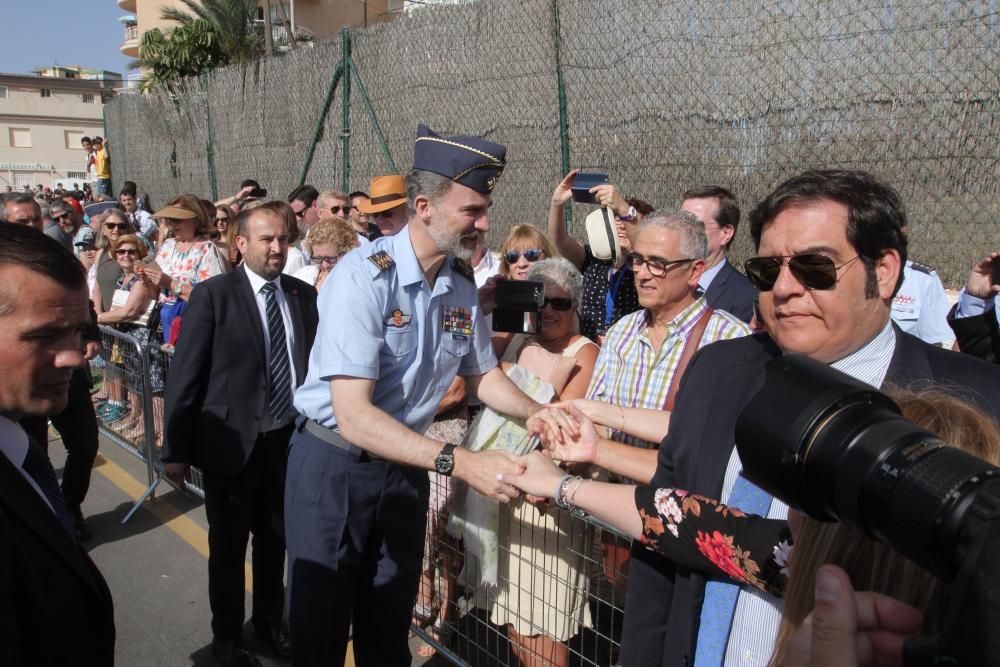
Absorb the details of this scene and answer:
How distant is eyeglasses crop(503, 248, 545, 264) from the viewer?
4543 millimetres

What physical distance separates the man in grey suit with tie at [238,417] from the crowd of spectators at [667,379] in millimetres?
91

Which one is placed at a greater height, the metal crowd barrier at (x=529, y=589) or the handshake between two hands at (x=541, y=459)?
the handshake between two hands at (x=541, y=459)

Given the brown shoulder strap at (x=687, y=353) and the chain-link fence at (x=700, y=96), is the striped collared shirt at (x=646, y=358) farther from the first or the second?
the chain-link fence at (x=700, y=96)

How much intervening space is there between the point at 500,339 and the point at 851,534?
2.87 m

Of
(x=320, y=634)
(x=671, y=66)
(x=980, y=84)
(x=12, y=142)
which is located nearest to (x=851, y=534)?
(x=320, y=634)

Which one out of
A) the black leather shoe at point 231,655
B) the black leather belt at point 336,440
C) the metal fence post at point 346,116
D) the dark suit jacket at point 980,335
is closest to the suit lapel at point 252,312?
the black leather belt at point 336,440

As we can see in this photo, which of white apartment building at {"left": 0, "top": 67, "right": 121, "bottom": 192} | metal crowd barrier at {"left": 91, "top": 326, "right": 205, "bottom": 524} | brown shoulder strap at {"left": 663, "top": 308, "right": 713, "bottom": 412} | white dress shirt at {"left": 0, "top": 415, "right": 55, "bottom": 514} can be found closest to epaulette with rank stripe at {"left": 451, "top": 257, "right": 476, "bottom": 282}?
brown shoulder strap at {"left": 663, "top": 308, "right": 713, "bottom": 412}

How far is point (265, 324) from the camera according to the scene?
3453 millimetres

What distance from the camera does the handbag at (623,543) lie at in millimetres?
2645

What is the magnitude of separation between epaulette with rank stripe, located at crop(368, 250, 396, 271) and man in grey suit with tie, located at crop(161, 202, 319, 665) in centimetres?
119

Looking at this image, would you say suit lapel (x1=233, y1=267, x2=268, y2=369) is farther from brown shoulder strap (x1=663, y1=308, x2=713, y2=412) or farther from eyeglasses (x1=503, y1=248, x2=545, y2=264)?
brown shoulder strap (x1=663, y1=308, x2=713, y2=412)

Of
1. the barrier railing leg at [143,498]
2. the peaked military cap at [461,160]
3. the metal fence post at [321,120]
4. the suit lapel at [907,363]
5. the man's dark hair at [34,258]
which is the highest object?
the metal fence post at [321,120]

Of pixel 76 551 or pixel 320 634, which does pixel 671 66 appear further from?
pixel 76 551

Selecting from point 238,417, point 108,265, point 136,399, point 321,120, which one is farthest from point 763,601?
point 321,120
